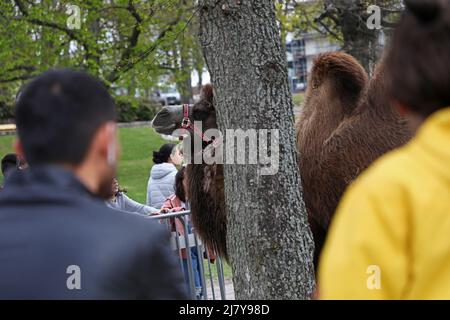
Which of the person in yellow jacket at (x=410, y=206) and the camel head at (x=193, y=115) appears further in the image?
the camel head at (x=193, y=115)

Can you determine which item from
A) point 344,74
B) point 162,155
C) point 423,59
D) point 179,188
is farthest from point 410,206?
point 162,155

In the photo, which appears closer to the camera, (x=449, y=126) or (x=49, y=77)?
(x=449, y=126)

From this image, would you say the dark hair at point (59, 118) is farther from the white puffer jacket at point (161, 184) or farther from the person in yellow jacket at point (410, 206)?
the white puffer jacket at point (161, 184)

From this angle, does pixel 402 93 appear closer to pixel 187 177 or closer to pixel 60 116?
pixel 60 116

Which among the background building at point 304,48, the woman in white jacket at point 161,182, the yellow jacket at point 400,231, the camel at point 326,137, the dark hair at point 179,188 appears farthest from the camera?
the background building at point 304,48

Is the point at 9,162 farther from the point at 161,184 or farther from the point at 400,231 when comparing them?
the point at 400,231

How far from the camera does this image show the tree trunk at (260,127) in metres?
4.63

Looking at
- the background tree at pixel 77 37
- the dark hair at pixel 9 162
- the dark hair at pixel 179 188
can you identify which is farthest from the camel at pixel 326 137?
the background tree at pixel 77 37

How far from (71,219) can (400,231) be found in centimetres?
82

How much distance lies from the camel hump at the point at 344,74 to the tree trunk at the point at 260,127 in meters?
1.56

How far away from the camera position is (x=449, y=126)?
2.06 meters
